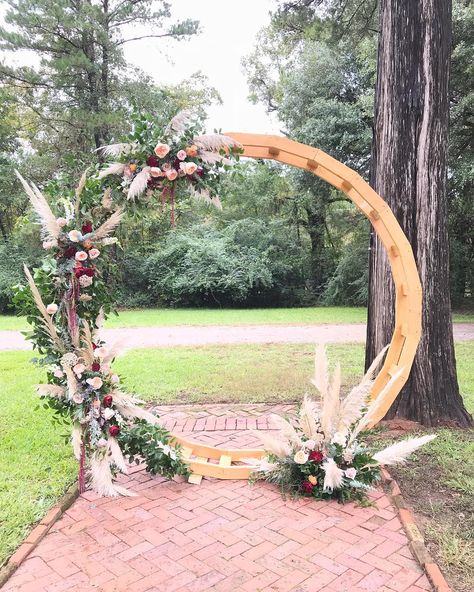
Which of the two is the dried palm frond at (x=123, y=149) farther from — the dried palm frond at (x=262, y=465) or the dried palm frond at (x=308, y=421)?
the dried palm frond at (x=262, y=465)

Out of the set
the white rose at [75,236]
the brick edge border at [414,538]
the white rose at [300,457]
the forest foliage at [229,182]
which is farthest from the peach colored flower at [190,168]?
the forest foliage at [229,182]

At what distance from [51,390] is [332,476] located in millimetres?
1825

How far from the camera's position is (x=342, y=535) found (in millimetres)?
2768

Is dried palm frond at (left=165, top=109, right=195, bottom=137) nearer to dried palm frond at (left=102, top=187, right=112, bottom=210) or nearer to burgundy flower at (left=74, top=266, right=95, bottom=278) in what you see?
dried palm frond at (left=102, top=187, right=112, bottom=210)

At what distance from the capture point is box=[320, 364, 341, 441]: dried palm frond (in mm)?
3340

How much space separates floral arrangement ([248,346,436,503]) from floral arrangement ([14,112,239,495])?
2.60ft

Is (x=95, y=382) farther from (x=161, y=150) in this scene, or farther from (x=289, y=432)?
(x=161, y=150)

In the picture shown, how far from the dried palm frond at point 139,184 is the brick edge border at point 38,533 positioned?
1.93 meters

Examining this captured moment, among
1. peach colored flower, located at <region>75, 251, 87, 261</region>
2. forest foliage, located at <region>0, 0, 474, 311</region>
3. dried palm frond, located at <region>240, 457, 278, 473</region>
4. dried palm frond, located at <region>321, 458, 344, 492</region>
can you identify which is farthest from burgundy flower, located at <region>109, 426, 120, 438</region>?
forest foliage, located at <region>0, 0, 474, 311</region>

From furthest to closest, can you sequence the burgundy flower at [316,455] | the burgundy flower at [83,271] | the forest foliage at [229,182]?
the forest foliage at [229,182] → the burgundy flower at [316,455] → the burgundy flower at [83,271]

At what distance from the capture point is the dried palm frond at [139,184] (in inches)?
122

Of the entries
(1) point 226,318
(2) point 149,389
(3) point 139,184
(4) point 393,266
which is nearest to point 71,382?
(3) point 139,184

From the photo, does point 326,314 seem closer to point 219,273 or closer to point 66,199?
point 219,273

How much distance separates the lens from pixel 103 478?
315 cm
